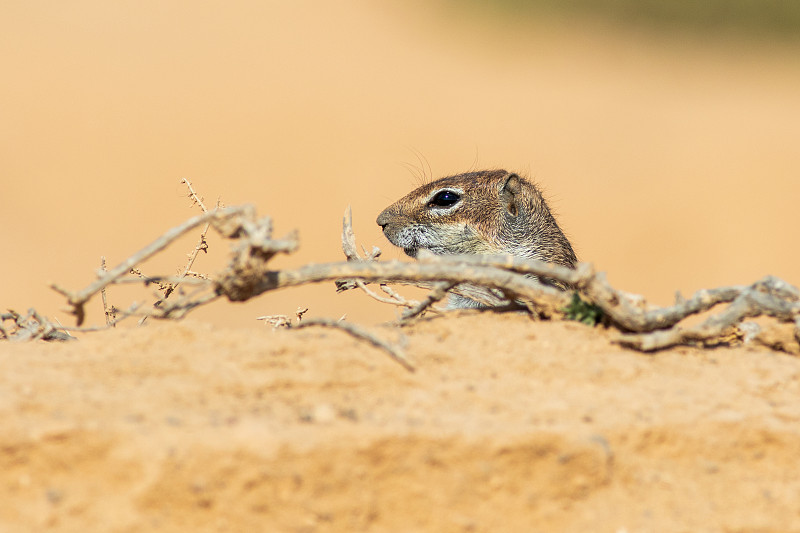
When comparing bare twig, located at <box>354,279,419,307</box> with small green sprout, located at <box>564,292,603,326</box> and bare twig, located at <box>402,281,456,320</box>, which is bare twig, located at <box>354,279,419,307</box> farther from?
small green sprout, located at <box>564,292,603,326</box>

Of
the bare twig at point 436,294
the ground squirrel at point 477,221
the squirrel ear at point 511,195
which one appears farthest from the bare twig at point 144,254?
the squirrel ear at point 511,195

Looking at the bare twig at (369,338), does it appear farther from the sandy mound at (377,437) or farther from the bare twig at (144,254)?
the bare twig at (144,254)

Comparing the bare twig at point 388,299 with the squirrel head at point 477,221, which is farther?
the squirrel head at point 477,221

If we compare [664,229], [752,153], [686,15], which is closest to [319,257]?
[664,229]

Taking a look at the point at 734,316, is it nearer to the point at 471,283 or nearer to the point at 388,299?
the point at 471,283

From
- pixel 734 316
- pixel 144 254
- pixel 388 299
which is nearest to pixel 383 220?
pixel 388 299

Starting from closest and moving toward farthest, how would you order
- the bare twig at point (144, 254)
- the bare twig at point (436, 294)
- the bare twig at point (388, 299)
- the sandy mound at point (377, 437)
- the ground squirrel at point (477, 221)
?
1. the sandy mound at point (377, 437)
2. the bare twig at point (144, 254)
3. the bare twig at point (436, 294)
4. the bare twig at point (388, 299)
5. the ground squirrel at point (477, 221)

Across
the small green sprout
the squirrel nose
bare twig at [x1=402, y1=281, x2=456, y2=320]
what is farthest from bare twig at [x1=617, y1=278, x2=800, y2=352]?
the squirrel nose
